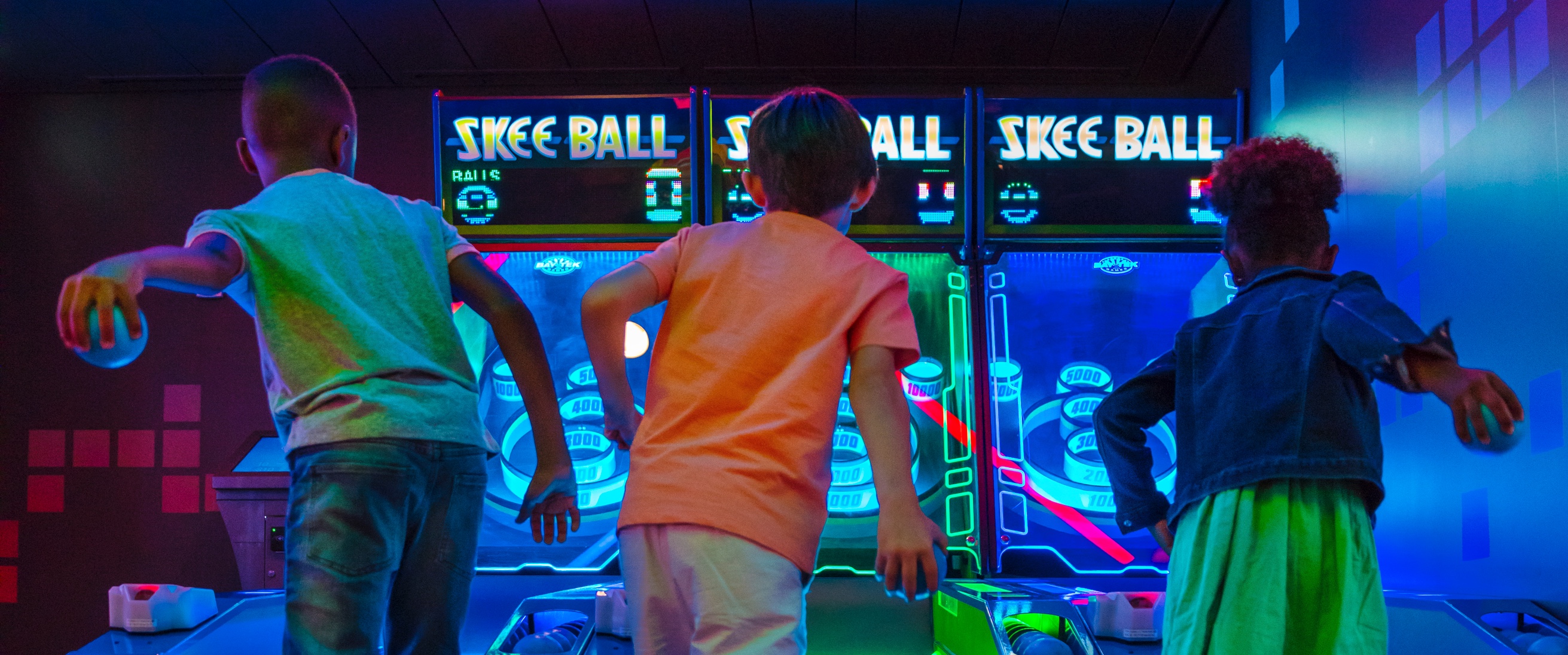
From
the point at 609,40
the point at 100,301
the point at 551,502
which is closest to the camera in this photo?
the point at 100,301

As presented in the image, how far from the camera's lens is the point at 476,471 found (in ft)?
5.08

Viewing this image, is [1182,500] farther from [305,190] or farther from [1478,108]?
[1478,108]

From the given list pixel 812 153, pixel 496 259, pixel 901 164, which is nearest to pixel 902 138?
pixel 901 164

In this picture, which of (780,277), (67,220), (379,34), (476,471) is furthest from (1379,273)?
(67,220)

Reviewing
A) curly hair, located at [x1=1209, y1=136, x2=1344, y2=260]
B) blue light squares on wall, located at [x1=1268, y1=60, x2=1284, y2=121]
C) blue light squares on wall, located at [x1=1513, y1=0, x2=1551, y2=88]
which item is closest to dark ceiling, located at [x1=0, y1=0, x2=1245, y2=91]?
blue light squares on wall, located at [x1=1268, y1=60, x2=1284, y2=121]

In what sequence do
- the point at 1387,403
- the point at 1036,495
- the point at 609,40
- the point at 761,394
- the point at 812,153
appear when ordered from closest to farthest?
the point at 761,394 < the point at 812,153 < the point at 1387,403 < the point at 1036,495 < the point at 609,40

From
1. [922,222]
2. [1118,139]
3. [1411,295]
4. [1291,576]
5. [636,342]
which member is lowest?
[1291,576]

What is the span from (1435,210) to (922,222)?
1.39 m

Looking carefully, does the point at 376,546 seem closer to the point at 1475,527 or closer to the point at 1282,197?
the point at 1282,197

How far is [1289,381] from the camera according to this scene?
148 centimetres

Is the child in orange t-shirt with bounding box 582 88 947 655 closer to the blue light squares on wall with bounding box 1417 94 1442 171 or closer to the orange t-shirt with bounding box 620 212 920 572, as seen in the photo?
the orange t-shirt with bounding box 620 212 920 572

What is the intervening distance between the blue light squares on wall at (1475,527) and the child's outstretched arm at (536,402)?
6.96 feet

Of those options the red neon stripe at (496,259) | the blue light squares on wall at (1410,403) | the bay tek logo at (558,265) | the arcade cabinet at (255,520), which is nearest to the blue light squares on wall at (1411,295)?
the blue light squares on wall at (1410,403)

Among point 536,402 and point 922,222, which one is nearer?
point 536,402
